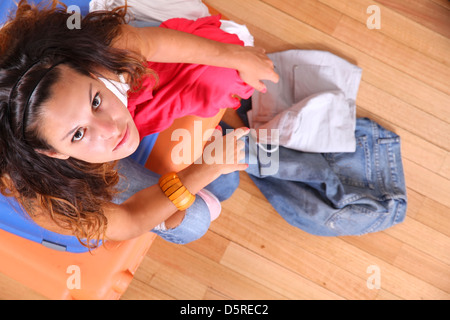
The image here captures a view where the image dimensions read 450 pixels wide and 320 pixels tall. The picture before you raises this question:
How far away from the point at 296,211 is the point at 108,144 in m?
0.62

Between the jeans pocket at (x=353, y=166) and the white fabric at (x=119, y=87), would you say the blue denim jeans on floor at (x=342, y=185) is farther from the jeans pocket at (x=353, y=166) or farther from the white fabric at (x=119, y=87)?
the white fabric at (x=119, y=87)

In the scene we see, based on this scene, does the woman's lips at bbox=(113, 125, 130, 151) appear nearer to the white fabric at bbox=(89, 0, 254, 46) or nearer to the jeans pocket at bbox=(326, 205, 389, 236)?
the white fabric at bbox=(89, 0, 254, 46)

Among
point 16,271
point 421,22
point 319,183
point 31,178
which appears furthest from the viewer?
point 421,22

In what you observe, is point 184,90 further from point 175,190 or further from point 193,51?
point 175,190

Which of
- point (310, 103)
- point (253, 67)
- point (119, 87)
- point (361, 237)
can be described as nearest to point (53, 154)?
point (119, 87)

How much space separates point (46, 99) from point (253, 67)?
17.6 inches

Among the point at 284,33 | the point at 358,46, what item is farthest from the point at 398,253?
the point at 284,33

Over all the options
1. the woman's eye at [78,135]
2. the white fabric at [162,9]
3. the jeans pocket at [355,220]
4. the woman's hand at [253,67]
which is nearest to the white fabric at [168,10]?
the white fabric at [162,9]

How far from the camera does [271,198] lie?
1.08m

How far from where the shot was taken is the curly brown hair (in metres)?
0.58

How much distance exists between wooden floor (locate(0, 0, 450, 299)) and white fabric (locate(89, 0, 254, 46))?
0.22 metres

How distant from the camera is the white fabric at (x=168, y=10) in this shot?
89 cm

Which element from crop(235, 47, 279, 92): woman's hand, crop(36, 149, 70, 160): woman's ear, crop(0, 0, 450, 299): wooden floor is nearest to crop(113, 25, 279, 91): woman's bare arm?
crop(235, 47, 279, 92): woman's hand
